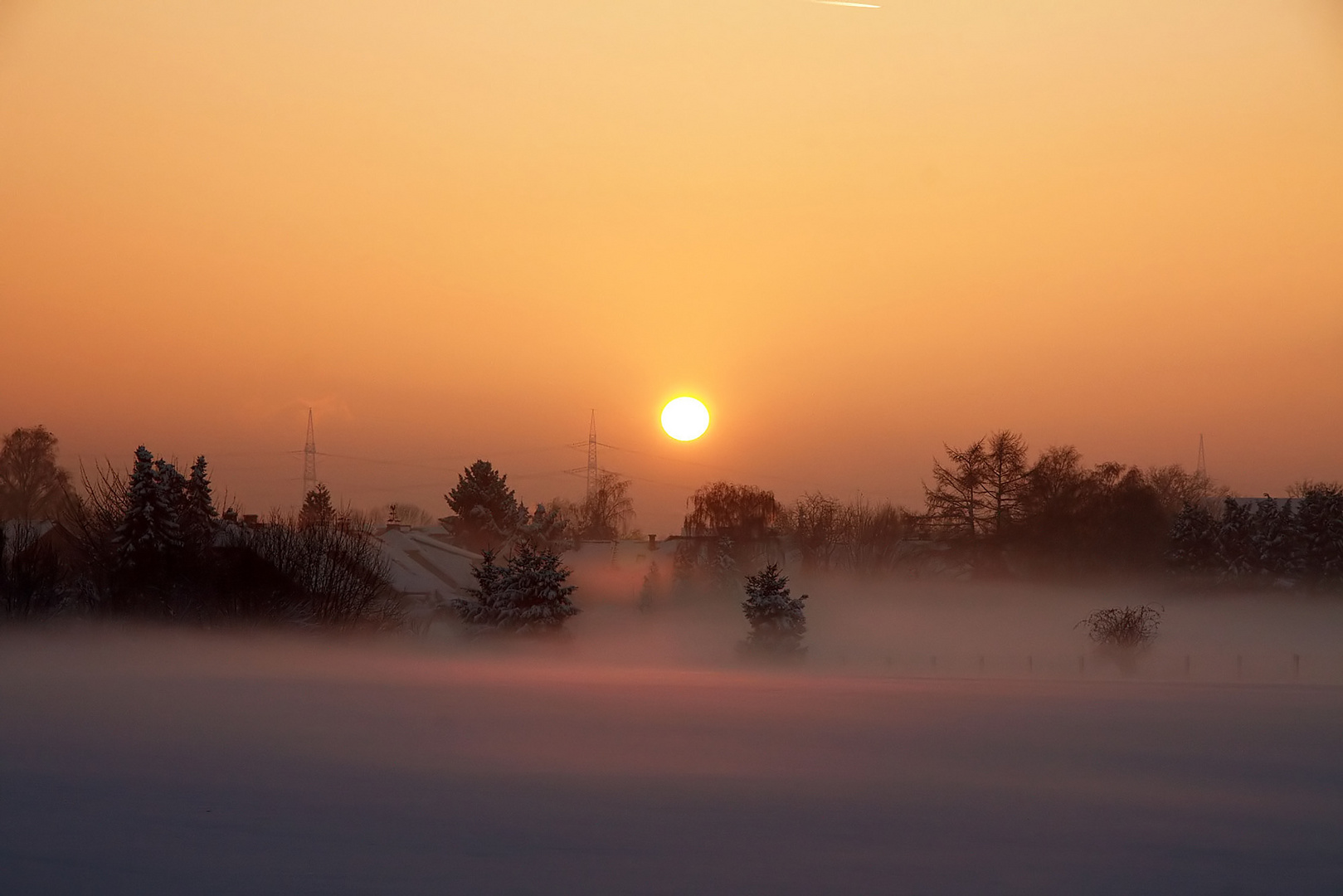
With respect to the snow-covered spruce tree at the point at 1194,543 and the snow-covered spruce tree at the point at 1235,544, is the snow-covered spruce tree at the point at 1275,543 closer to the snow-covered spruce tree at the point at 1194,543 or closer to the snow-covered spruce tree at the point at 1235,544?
the snow-covered spruce tree at the point at 1235,544

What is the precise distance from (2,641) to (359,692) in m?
16.9

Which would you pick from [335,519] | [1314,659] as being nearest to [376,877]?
[335,519]

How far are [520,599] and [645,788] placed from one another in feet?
133

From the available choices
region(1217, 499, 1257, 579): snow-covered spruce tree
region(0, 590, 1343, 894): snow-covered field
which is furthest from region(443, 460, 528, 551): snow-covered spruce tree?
region(0, 590, 1343, 894): snow-covered field

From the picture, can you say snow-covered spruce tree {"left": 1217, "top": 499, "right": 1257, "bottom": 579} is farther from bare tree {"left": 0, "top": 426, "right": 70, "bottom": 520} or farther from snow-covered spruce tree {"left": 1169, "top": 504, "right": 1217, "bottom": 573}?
bare tree {"left": 0, "top": 426, "right": 70, "bottom": 520}

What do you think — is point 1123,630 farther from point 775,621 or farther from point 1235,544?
point 1235,544

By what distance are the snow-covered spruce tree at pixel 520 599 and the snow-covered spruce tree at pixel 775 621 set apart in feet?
25.6

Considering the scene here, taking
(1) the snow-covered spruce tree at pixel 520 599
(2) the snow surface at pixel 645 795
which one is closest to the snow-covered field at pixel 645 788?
(2) the snow surface at pixel 645 795

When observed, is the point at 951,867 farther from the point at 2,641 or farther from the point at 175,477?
the point at 175,477

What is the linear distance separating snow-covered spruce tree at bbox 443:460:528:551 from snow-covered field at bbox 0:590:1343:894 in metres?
64.3

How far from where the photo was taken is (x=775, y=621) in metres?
54.4

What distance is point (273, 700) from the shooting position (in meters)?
21.8

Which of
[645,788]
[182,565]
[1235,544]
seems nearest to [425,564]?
[182,565]

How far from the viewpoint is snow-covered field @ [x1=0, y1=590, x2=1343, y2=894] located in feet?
31.9
